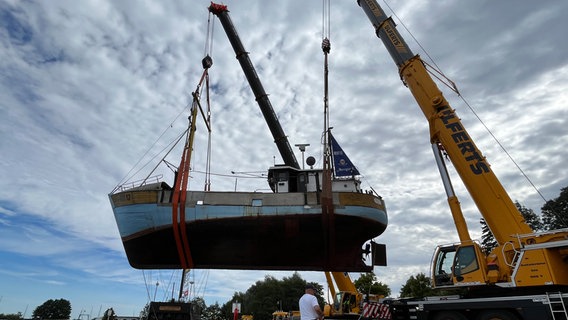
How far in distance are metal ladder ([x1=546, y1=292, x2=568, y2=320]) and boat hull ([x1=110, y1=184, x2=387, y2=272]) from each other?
25.2 feet

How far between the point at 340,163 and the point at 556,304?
10448mm

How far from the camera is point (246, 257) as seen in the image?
1600 cm

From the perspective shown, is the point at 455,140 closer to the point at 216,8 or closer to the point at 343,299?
the point at 343,299

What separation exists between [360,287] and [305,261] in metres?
39.1

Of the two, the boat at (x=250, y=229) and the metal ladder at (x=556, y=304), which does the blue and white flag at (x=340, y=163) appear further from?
the metal ladder at (x=556, y=304)

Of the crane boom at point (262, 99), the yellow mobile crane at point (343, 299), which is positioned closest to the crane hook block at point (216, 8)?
the crane boom at point (262, 99)

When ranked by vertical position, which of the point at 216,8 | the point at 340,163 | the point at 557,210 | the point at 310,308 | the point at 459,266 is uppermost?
the point at 216,8

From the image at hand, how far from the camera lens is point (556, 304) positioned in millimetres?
8297

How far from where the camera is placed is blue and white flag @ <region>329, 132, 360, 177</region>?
57.1 ft

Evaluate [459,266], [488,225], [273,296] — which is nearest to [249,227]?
[459,266]

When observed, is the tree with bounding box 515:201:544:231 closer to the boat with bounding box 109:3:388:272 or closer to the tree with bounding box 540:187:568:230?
the tree with bounding box 540:187:568:230

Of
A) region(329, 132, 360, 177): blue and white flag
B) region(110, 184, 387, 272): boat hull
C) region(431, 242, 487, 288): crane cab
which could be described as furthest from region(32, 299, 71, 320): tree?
region(431, 242, 487, 288): crane cab

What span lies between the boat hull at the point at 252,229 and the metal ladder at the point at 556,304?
7.69 m

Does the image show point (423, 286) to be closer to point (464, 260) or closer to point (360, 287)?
point (360, 287)
